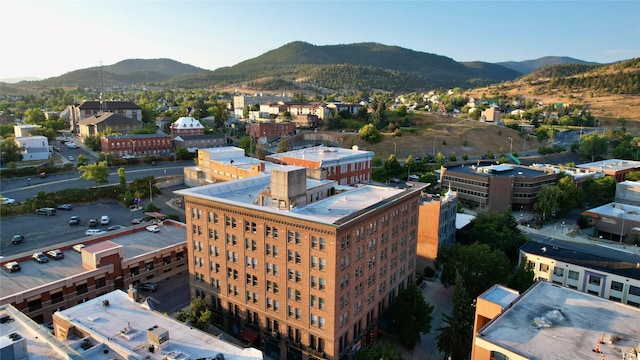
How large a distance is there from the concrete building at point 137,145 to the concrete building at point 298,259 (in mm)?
82742

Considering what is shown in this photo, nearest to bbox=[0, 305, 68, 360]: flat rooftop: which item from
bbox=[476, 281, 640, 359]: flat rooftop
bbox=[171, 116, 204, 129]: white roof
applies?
bbox=[476, 281, 640, 359]: flat rooftop

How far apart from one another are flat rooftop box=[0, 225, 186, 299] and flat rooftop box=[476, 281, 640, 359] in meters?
39.7

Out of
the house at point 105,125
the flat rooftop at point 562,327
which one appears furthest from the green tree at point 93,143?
the flat rooftop at point 562,327

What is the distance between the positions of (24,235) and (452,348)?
6208 cm

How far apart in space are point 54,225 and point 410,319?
58758 mm

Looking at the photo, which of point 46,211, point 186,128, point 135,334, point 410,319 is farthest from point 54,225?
point 186,128

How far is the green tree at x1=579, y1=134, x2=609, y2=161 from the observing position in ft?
439

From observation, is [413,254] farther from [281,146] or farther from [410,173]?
[281,146]

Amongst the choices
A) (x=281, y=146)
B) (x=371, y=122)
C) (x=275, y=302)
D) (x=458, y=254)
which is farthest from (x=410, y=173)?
(x=275, y=302)

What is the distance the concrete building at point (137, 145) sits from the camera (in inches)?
4434

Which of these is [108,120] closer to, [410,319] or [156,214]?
[156,214]

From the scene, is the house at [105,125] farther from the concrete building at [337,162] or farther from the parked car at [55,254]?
the parked car at [55,254]

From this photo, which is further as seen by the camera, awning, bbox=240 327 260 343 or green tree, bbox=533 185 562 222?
green tree, bbox=533 185 562 222

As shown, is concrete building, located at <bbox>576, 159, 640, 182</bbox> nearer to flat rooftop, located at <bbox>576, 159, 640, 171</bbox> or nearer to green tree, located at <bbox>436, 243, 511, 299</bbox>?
flat rooftop, located at <bbox>576, 159, 640, 171</bbox>
